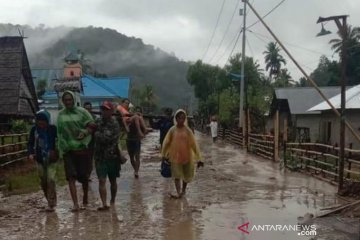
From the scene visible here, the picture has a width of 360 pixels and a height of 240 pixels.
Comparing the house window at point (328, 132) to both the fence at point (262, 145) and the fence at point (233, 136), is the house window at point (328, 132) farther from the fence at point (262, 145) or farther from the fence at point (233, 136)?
the fence at point (262, 145)

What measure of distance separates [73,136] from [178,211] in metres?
1.84

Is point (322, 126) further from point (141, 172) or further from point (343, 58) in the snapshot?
point (343, 58)

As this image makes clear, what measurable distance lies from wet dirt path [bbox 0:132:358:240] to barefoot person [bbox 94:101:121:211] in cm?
49

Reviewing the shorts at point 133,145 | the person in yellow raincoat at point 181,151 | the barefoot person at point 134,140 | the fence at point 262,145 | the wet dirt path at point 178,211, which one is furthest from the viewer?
the fence at point 262,145

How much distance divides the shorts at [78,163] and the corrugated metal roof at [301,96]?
26775 mm

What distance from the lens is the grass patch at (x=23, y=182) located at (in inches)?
400

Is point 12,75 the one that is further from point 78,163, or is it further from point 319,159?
point 78,163

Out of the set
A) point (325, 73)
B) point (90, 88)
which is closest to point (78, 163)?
point (90, 88)

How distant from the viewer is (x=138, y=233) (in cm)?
620

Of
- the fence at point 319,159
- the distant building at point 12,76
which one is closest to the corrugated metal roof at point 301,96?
the distant building at point 12,76

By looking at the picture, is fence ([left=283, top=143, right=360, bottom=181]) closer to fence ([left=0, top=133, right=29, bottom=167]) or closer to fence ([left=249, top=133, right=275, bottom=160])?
fence ([left=249, top=133, right=275, bottom=160])

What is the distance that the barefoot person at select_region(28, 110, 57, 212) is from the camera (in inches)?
296

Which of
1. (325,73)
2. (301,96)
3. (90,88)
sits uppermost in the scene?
(325,73)

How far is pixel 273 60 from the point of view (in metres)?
78.2
